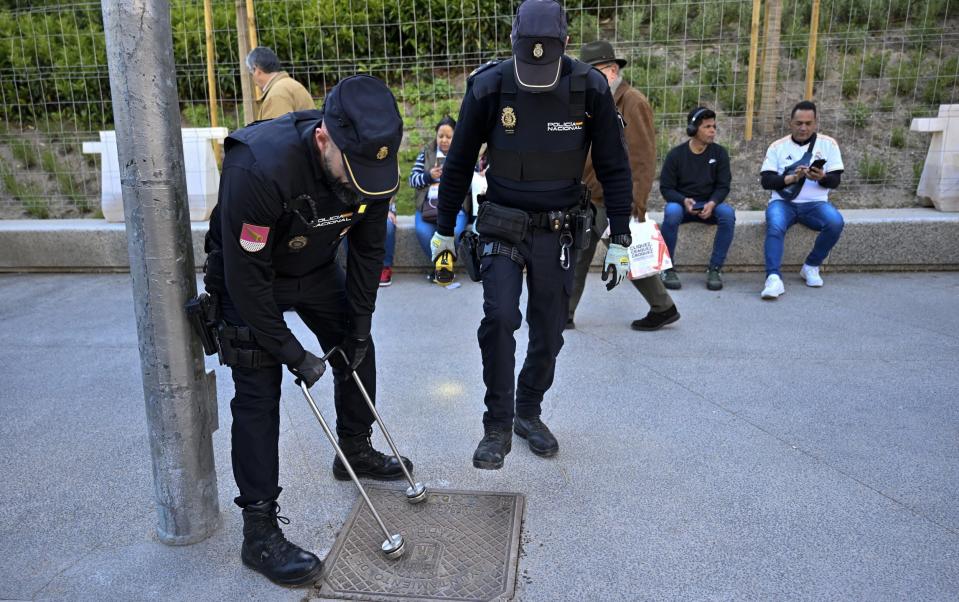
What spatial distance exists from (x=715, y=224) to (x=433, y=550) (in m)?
4.66

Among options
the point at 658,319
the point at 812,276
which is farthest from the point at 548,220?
the point at 812,276

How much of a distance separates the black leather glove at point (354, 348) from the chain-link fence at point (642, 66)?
517 cm

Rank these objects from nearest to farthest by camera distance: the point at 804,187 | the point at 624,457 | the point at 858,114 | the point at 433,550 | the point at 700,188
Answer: the point at 433,550
the point at 624,457
the point at 804,187
the point at 700,188
the point at 858,114

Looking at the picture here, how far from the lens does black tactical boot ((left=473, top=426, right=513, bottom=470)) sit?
342 centimetres

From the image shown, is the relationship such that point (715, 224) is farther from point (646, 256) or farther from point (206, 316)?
point (206, 316)

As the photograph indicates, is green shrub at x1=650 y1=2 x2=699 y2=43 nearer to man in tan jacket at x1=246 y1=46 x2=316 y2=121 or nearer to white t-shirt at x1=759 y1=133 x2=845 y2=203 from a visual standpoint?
white t-shirt at x1=759 y1=133 x2=845 y2=203

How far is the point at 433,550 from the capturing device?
9.29 ft

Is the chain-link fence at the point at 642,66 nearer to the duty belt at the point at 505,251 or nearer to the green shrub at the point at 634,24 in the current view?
the green shrub at the point at 634,24

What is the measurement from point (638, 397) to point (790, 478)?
1.07 metres

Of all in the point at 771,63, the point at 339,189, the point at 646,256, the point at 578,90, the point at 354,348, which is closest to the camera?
the point at 339,189

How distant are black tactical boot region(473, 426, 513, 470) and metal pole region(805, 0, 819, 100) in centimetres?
613

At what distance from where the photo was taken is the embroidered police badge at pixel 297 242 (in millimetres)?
2614

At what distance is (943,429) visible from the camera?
3713mm

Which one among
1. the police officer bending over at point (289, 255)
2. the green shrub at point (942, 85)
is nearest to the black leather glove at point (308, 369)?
the police officer bending over at point (289, 255)
